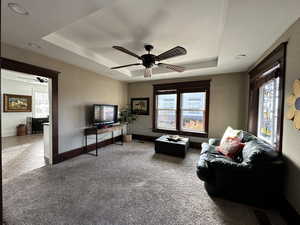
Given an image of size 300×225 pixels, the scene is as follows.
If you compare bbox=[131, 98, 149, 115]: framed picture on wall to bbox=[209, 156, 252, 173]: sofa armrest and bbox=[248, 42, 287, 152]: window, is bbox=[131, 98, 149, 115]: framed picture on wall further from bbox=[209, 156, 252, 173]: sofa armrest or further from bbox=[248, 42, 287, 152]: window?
bbox=[209, 156, 252, 173]: sofa armrest

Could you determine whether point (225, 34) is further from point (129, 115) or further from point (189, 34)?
point (129, 115)

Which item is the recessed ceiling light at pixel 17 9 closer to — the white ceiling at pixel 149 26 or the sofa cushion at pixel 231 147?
the white ceiling at pixel 149 26

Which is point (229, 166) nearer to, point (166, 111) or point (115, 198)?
point (115, 198)

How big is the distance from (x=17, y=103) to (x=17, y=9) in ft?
20.3

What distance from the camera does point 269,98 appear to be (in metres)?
2.90

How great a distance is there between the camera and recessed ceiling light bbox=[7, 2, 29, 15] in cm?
162

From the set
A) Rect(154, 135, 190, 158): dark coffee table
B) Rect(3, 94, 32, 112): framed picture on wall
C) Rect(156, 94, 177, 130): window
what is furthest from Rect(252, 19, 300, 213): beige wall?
Rect(3, 94, 32, 112): framed picture on wall

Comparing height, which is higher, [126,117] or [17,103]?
[17,103]

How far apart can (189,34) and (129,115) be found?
142 inches

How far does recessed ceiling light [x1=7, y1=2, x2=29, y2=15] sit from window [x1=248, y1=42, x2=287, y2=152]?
11.3 feet

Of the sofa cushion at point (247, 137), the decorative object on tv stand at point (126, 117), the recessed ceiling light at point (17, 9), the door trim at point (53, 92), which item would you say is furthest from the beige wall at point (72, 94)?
the sofa cushion at point (247, 137)

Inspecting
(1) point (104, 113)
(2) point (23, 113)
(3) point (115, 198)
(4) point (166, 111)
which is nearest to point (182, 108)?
(4) point (166, 111)

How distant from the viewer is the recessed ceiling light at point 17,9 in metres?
1.62

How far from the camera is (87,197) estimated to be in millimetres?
2152
